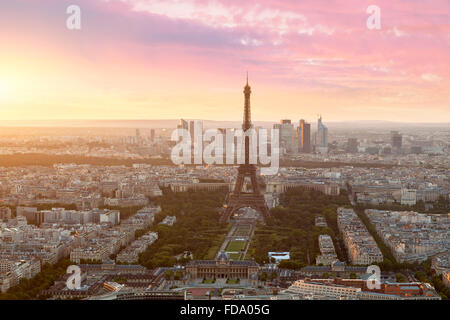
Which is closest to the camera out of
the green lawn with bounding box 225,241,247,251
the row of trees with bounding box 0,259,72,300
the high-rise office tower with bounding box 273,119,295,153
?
the row of trees with bounding box 0,259,72,300

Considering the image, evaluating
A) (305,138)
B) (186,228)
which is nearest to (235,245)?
(186,228)

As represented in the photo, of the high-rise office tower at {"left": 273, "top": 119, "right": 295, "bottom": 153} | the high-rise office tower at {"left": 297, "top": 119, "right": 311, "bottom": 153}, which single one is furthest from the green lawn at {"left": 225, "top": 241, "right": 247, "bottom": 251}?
the high-rise office tower at {"left": 297, "top": 119, "right": 311, "bottom": 153}

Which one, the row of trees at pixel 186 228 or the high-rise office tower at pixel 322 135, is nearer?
the row of trees at pixel 186 228

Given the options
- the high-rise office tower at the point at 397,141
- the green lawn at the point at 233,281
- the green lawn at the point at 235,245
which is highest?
the high-rise office tower at the point at 397,141

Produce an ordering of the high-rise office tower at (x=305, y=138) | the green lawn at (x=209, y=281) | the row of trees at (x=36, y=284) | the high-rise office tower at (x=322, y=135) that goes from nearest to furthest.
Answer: the row of trees at (x=36, y=284)
the green lawn at (x=209, y=281)
the high-rise office tower at (x=305, y=138)
the high-rise office tower at (x=322, y=135)

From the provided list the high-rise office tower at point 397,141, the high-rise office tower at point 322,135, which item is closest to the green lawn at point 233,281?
the high-rise office tower at point 397,141

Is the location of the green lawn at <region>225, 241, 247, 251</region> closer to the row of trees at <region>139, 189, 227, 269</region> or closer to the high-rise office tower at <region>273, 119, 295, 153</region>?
the row of trees at <region>139, 189, 227, 269</region>

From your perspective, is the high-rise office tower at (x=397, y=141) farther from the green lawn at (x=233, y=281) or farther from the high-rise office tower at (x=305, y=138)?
the green lawn at (x=233, y=281)

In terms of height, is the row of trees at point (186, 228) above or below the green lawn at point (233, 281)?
above
